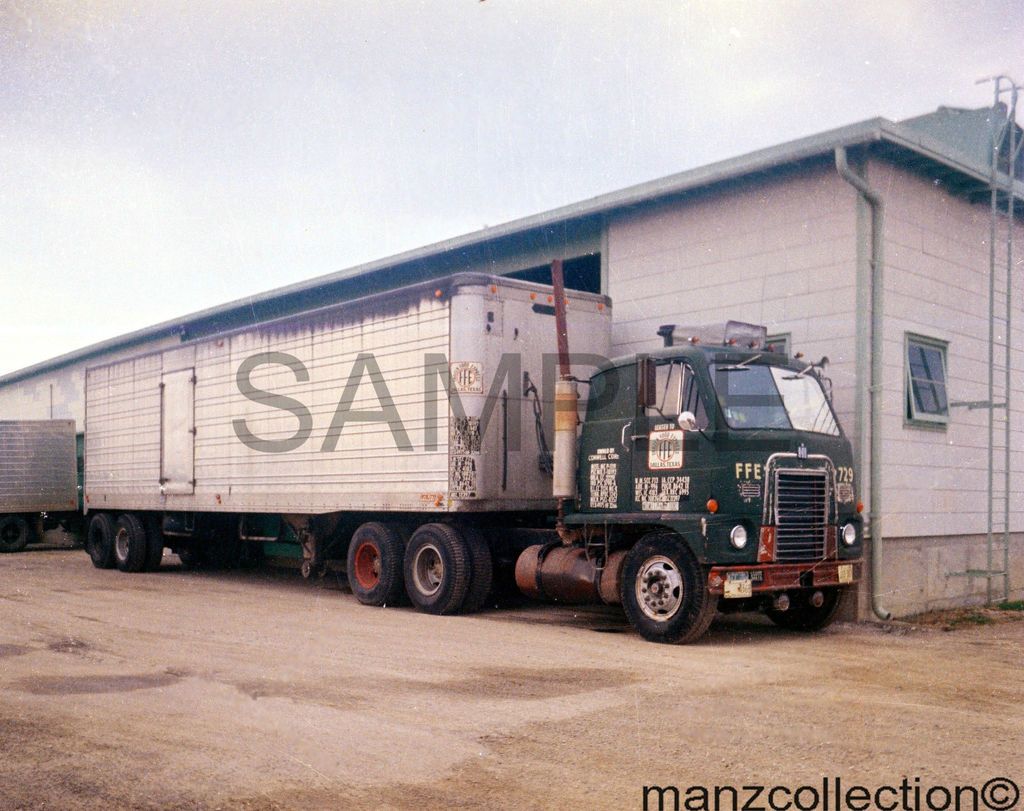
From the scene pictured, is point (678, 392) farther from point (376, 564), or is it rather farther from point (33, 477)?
point (33, 477)

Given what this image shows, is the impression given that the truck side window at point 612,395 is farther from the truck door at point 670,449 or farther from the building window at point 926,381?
the building window at point 926,381

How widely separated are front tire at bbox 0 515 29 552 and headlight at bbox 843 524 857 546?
72.5 feet

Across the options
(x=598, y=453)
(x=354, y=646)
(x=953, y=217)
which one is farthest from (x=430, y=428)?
(x=953, y=217)

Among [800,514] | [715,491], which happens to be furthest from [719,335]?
[800,514]

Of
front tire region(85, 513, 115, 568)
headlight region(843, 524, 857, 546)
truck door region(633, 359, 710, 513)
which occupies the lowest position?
front tire region(85, 513, 115, 568)

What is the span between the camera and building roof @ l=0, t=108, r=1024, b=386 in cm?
1184

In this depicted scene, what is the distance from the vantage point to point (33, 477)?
26.1 meters

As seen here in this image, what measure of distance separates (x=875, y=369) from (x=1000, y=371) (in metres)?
3.91

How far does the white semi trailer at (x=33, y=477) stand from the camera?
25859mm

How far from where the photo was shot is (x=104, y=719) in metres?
6.35

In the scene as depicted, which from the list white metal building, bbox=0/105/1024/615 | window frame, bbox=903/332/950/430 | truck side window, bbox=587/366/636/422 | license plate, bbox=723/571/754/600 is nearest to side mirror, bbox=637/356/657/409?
truck side window, bbox=587/366/636/422

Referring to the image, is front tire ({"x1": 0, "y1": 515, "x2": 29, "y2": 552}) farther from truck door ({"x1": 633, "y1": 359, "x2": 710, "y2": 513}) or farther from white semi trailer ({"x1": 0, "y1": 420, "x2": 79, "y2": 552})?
truck door ({"x1": 633, "y1": 359, "x2": 710, "y2": 513})

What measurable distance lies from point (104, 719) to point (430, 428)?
6.03 meters

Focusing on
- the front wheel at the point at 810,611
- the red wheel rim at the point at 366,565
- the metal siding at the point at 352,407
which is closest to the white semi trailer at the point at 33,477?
the metal siding at the point at 352,407
